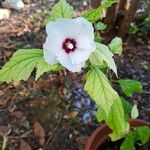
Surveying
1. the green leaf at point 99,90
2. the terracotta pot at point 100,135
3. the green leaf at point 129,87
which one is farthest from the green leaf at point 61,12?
the terracotta pot at point 100,135

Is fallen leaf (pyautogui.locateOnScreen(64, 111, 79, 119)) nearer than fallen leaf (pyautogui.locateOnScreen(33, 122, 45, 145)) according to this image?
No

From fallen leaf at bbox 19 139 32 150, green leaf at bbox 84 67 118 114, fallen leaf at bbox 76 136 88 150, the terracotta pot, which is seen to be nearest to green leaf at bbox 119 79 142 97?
the terracotta pot

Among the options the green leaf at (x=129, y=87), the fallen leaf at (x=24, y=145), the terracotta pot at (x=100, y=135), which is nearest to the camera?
the green leaf at (x=129, y=87)

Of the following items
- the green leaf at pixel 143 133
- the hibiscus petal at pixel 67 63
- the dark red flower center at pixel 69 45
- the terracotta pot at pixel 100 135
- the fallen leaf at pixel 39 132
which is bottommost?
the fallen leaf at pixel 39 132

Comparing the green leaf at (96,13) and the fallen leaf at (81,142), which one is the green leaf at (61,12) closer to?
the green leaf at (96,13)

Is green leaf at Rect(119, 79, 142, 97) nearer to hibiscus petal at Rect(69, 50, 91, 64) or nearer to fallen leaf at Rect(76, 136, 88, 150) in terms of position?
hibiscus petal at Rect(69, 50, 91, 64)

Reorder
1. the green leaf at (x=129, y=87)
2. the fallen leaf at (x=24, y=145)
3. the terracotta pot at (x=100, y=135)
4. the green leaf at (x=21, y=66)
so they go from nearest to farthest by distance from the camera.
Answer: the green leaf at (x=21, y=66) < the green leaf at (x=129, y=87) < the terracotta pot at (x=100, y=135) < the fallen leaf at (x=24, y=145)
